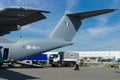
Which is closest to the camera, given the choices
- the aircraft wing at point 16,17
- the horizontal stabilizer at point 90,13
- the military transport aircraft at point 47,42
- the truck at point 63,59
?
the aircraft wing at point 16,17

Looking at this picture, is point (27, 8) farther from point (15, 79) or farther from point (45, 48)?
point (45, 48)

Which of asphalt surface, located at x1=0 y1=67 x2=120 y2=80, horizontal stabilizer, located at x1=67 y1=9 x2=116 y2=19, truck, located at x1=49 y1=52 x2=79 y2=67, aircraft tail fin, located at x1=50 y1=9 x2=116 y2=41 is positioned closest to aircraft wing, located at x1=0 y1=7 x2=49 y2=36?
asphalt surface, located at x1=0 y1=67 x2=120 y2=80

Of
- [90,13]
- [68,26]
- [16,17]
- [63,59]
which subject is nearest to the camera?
[16,17]

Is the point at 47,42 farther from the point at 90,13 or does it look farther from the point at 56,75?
the point at 90,13

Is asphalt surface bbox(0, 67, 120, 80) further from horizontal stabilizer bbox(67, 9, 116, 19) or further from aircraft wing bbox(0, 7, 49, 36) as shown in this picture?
horizontal stabilizer bbox(67, 9, 116, 19)

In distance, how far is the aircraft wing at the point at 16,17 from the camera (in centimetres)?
1472

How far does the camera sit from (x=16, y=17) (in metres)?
16.0

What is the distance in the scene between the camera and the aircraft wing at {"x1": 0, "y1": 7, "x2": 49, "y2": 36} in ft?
48.3

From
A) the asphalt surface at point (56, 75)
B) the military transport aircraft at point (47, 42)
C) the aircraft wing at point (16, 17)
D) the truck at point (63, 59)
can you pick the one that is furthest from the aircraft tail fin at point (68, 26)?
the truck at point (63, 59)

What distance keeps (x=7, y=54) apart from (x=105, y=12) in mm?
11331

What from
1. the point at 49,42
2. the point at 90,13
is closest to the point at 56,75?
the point at 90,13

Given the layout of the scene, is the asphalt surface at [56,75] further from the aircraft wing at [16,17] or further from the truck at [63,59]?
the truck at [63,59]

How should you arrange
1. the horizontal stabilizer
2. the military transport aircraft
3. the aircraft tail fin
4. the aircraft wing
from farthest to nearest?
the military transport aircraft
the aircraft tail fin
the horizontal stabilizer
the aircraft wing

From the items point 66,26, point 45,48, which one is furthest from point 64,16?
point 45,48
